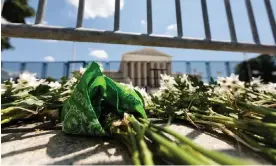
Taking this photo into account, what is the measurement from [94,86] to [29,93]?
33 centimetres

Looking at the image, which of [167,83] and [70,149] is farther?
[167,83]

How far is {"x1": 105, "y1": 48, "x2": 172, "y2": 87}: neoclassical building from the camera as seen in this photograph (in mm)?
10836

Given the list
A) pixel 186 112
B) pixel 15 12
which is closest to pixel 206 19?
pixel 186 112

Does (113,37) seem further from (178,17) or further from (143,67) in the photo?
(143,67)

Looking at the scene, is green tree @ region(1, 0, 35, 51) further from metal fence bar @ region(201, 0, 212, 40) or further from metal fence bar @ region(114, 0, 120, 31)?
metal fence bar @ region(201, 0, 212, 40)

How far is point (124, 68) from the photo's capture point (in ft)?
36.9

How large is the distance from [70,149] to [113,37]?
0.44 metres

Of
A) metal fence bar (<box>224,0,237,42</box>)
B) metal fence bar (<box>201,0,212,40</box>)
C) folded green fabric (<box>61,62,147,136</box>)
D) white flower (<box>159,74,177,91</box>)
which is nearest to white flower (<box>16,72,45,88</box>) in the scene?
folded green fabric (<box>61,62,147,136</box>)

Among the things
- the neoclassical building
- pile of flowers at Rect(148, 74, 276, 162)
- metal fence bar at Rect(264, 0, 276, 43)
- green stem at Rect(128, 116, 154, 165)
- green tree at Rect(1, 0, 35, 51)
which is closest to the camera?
green stem at Rect(128, 116, 154, 165)

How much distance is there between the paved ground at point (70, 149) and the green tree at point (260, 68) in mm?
12560

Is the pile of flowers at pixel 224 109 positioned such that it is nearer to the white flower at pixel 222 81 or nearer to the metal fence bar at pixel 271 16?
the white flower at pixel 222 81

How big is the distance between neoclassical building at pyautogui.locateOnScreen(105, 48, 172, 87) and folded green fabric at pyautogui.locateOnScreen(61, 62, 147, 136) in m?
9.80

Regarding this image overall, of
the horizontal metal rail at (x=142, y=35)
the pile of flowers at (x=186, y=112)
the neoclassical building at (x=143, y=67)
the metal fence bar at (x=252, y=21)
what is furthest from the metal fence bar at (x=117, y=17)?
the neoclassical building at (x=143, y=67)

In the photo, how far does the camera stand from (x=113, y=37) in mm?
723
